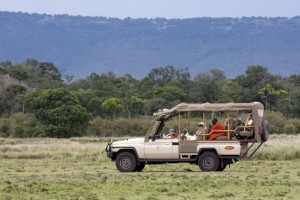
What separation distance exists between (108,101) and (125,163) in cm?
5861

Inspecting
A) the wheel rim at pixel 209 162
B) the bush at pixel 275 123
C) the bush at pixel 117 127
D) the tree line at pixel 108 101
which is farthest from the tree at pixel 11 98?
the wheel rim at pixel 209 162

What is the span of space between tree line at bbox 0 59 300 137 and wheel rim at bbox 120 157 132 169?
42237 mm

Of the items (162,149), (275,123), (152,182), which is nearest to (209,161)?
(162,149)

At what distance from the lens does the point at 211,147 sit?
2828 centimetres

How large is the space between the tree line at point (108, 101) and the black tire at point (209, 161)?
43200 mm

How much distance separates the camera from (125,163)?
28953mm

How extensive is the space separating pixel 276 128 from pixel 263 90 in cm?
1731

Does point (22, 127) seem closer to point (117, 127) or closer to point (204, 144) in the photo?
point (117, 127)

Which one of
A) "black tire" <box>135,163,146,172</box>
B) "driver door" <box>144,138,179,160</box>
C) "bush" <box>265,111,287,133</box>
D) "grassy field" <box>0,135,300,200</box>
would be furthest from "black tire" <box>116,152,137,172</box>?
"bush" <box>265,111,287,133</box>

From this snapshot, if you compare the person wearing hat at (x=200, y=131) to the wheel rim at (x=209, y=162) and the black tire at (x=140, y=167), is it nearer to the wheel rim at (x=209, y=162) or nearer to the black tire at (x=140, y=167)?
the wheel rim at (x=209, y=162)

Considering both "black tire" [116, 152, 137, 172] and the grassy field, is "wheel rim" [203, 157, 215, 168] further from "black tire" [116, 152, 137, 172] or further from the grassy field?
"black tire" [116, 152, 137, 172]

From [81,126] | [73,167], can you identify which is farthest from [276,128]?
[73,167]

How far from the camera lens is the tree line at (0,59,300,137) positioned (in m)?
72.8

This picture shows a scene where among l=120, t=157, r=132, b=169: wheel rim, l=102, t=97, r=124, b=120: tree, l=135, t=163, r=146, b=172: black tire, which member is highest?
l=102, t=97, r=124, b=120: tree
